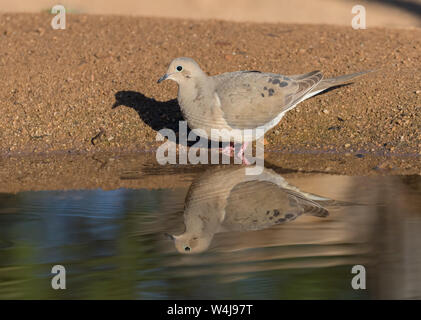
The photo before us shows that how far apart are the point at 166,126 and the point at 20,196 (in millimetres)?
2348

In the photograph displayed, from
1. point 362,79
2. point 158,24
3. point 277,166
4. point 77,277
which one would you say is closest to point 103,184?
point 277,166

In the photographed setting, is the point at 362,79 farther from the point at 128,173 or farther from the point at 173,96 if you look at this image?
the point at 128,173

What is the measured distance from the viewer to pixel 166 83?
28.6 feet

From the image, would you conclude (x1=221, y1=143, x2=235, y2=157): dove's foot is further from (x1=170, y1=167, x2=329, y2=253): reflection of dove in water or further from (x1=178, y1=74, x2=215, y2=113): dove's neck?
(x1=170, y1=167, x2=329, y2=253): reflection of dove in water

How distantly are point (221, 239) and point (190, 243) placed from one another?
0.24 meters

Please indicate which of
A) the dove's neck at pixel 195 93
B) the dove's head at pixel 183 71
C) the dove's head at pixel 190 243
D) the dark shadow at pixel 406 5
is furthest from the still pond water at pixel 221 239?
the dark shadow at pixel 406 5

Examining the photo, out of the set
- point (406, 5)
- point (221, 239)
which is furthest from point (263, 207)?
point (406, 5)

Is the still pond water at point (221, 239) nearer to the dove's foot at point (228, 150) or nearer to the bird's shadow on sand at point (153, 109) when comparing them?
the dove's foot at point (228, 150)

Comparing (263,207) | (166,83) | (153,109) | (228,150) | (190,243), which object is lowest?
(190,243)

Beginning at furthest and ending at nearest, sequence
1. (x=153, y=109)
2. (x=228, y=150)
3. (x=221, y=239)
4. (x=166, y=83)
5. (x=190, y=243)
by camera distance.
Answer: (x=166, y=83) → (x=153, y=109) → (x=228, y=150) → (x=221, y=239) → (x=190, y=243)

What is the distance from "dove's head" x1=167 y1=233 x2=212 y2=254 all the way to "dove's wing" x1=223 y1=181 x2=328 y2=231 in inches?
13.3

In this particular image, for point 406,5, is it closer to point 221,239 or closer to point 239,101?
point 239,101

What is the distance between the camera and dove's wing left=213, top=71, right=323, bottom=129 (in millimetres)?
7043

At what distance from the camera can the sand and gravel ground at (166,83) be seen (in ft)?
25.6
